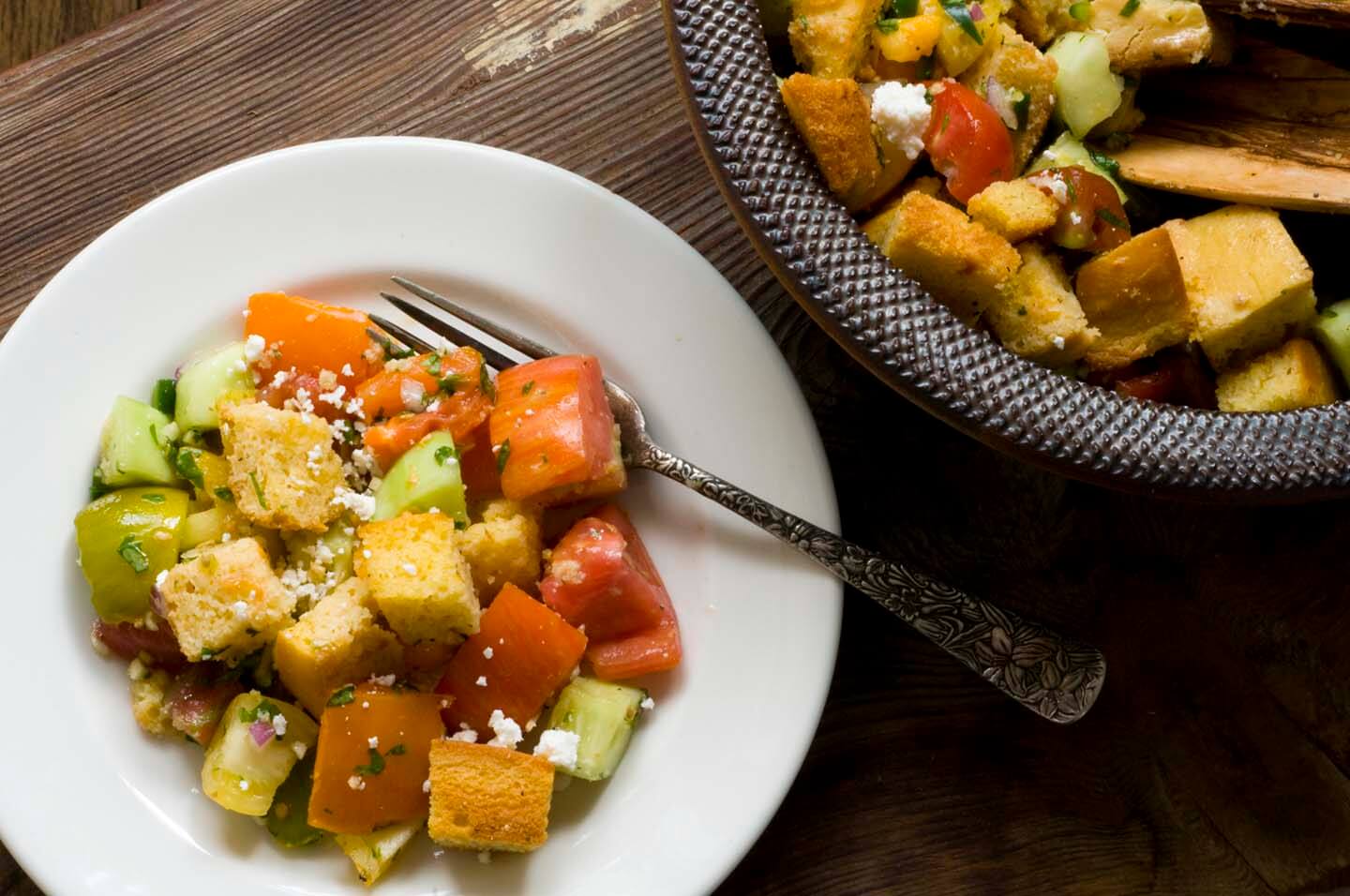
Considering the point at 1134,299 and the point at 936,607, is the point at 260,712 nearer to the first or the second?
the point at 936,607

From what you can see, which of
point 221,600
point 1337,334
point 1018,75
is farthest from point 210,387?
point 1337,334

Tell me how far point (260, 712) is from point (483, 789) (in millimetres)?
308

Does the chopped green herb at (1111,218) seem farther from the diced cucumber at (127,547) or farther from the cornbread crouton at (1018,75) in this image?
the diced cucumber at (127,547)

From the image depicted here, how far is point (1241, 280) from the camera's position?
4.57 feet

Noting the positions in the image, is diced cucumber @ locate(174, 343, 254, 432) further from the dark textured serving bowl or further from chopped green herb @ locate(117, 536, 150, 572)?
the dark textured serving bowl

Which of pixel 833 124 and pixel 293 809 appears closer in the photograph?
pixel 833 124

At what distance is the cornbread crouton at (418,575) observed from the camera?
4.65ft

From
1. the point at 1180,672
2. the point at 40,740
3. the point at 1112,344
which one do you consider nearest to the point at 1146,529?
Result: the point at 1180,672

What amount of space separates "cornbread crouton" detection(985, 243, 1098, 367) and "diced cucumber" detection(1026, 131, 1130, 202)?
0.11 m

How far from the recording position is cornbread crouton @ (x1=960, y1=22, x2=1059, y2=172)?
4.63ft

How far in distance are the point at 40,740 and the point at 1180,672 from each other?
5.44 feet

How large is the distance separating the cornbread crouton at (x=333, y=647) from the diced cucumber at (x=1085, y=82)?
1098 millimetres

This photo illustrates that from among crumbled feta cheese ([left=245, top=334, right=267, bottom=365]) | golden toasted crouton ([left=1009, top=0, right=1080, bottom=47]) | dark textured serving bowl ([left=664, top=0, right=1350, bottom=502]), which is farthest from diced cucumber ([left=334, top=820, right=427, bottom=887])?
golden toasted crouton ([left=1009, top=0, right=1080, bottom=47])

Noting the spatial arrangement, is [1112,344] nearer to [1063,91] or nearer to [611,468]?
[1063,91]
